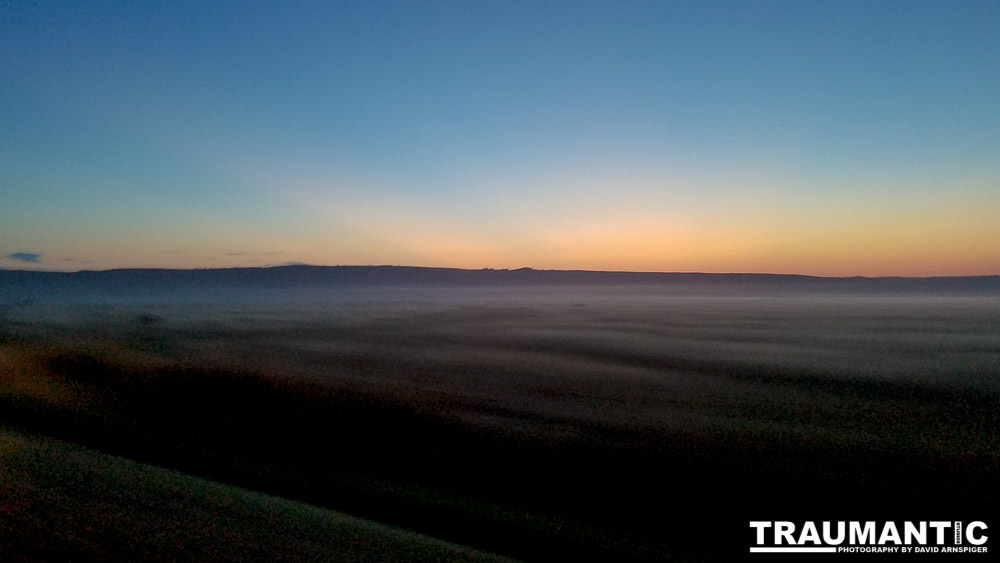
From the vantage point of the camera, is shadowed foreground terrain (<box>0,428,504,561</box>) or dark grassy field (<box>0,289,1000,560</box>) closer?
shadowed foreground terrain (<box>0,428,504,561</box>)

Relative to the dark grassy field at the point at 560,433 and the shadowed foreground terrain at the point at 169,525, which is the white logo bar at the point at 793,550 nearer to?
the dark grassy field at the point at 560,433

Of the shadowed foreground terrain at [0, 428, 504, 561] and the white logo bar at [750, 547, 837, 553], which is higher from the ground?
the shadowed foreground terrain at [0, 428, 504, 561]

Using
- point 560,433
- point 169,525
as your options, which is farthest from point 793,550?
point 169,525

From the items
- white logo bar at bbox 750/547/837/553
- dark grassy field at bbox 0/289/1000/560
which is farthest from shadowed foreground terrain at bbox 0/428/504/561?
white logo bar at bbox 750/547/837/553

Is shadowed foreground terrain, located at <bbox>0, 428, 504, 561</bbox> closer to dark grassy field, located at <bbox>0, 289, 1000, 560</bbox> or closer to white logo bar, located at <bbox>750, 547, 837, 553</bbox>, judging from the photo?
dark grassy field, located at <bbox>0, 289, 1000, 560</bbox>

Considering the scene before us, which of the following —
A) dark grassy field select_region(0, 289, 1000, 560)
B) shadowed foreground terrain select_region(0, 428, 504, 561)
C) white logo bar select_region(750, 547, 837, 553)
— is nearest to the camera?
shadowed foreground terrain select_region(0, 428, 504, 561)

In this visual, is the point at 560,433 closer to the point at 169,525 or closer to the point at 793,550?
→ the point at 793,550

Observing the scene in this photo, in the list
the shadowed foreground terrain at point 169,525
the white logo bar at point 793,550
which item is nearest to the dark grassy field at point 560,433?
the white logo bar at point 793,550

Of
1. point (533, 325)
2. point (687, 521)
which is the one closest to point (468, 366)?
point (687, 521)

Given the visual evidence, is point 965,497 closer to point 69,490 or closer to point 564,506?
point 564,506
